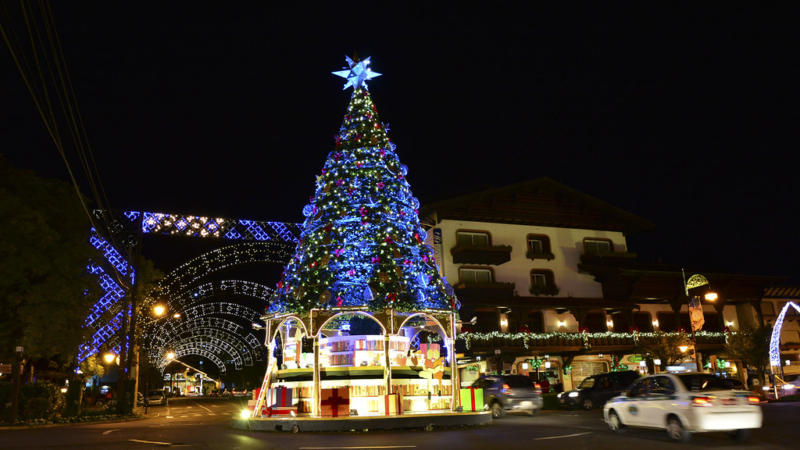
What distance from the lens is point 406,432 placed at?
16.6 meters

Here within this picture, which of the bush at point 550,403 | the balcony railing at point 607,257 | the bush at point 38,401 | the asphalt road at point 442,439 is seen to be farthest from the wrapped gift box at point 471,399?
the balcony railing at point 607,257

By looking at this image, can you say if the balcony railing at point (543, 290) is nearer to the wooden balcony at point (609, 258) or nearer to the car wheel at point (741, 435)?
the wooden balcony at point (609, 258)

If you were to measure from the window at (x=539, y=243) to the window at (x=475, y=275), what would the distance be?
177 inches

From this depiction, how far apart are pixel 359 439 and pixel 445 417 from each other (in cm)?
364

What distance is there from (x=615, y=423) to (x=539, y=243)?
30985 millimetres

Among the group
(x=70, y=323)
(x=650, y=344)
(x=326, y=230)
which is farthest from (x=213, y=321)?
(x=326, y=230)

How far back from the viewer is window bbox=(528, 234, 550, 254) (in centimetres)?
4450

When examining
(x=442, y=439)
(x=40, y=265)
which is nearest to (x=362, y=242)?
(x=442, y=439)

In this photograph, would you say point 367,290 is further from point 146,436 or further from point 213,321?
point 213,321

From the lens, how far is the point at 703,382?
12414 millimetres

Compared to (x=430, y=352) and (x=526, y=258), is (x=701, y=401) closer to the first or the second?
(x=430, y=352)

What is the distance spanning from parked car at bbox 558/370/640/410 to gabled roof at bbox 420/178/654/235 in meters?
16.5

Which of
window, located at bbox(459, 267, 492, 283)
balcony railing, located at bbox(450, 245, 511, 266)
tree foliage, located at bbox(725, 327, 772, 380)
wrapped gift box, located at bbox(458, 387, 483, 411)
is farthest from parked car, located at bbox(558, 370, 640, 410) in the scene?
tree foliage, located at bbox(725, 327, 772, 380)

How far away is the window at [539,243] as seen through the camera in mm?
44500
